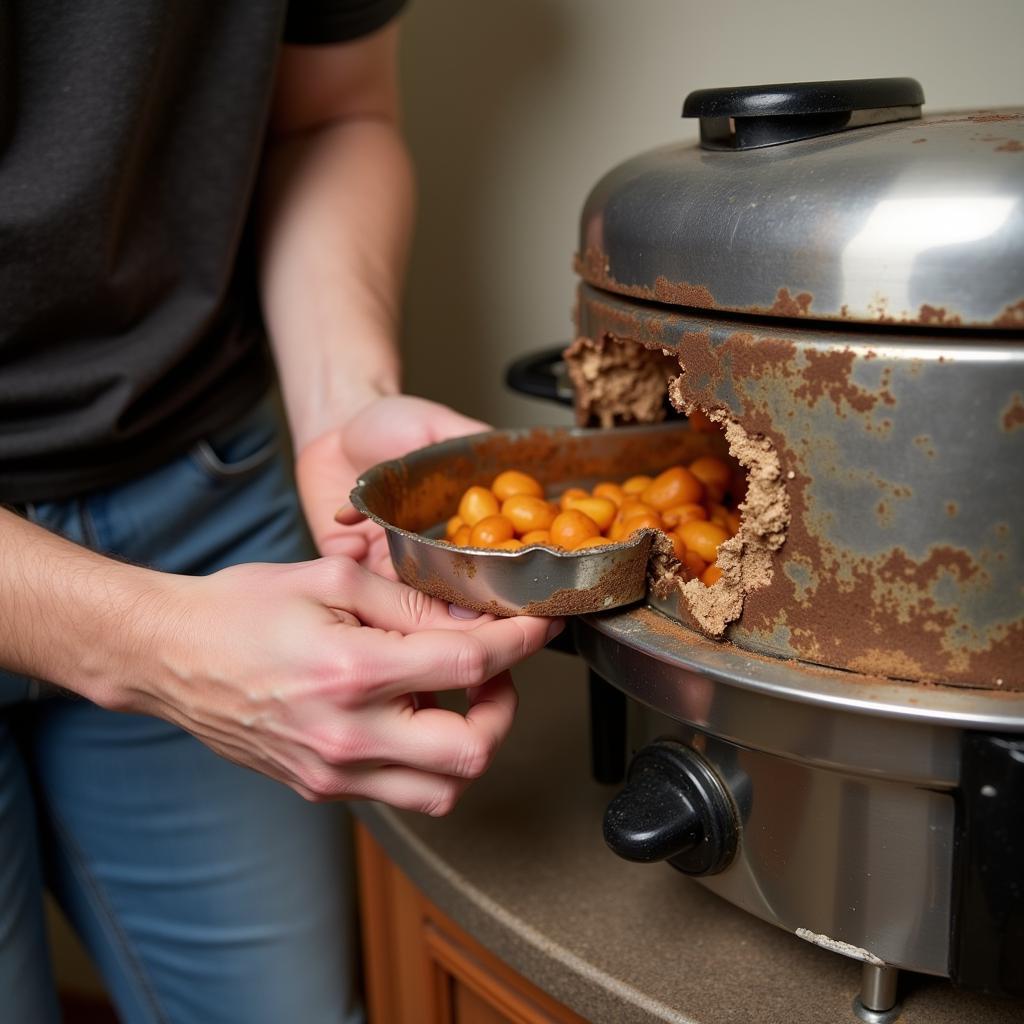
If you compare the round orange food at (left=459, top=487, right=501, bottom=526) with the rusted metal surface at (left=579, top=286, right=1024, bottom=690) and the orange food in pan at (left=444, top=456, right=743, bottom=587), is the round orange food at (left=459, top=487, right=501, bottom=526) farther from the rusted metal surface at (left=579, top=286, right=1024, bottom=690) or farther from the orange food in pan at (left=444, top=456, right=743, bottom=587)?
the rusted metal surface at (left=579, top=286, right=1024, bottom=690)

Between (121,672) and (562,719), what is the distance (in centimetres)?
42

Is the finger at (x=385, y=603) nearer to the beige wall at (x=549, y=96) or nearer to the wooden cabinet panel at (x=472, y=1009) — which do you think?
the wooden cabinet panel at (x=472, y=1009)

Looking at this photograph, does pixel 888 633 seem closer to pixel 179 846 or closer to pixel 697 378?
pixel 697 378

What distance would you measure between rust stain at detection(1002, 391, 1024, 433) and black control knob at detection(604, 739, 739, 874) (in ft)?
0.76

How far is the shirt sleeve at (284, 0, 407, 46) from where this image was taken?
2.98 ft

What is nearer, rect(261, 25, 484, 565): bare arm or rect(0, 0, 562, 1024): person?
rect(0, 0, 562, 1024): person

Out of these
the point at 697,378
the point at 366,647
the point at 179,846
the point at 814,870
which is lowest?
the point at 179,846

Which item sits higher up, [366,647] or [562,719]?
[366,647]

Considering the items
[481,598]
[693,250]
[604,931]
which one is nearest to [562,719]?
[604,931]

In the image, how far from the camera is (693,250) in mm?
548

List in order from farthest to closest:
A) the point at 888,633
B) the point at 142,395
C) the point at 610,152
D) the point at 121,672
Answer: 1. the point at 610,152
2. the point at 142,395
3. the point at 121,672
4. the point at 888,633

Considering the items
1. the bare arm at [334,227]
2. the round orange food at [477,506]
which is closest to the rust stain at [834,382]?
the round orange food at [477,506]

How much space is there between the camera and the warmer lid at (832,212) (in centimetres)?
47

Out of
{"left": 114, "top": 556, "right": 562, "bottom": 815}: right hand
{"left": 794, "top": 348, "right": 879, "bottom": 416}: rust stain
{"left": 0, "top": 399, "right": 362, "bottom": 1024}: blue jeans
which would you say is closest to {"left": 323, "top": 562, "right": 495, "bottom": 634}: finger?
{"left": 114, "top": 556, "right": 562, "bottom": 815}: right hand
